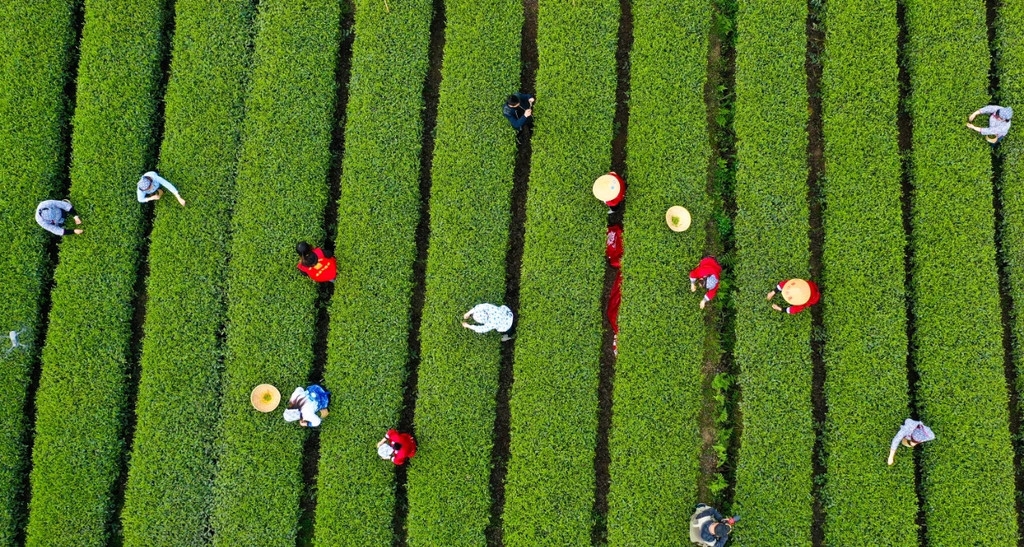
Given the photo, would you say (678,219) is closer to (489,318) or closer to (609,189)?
(609,189)

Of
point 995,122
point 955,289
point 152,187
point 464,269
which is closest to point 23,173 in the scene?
point 152,187

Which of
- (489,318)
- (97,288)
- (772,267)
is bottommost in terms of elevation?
(489,318)

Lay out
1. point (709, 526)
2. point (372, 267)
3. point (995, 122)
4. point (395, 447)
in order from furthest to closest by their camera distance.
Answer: point (372, 267)
point (995, 122)
point (395, 447)
point (709, 526)

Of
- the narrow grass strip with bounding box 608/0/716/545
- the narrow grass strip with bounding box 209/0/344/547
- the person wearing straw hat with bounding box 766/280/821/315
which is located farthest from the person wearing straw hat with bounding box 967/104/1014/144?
the narrow grass strip with bounding box 209/0/344/547

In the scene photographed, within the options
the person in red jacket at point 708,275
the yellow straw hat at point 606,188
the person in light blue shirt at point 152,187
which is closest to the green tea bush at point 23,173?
the person in light blue shirt at point 152,187

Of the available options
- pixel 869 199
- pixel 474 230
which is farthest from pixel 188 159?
pixel 869 199

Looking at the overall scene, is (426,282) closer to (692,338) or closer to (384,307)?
(384,307)
